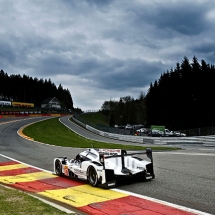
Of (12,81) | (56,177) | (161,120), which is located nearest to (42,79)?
(12,81)

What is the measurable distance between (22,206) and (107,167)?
9.27 feet

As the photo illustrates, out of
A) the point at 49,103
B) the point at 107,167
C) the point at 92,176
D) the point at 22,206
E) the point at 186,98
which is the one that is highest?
the point at 49,103

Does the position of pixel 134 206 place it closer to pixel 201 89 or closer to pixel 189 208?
pixel 189 208

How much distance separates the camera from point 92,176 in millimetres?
8695

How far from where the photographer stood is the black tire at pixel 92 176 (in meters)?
8.46

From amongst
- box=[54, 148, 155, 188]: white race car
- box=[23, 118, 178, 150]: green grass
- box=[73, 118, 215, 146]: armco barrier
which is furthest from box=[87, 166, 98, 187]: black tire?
box=[73, 118, 215, 146]: armco barrier

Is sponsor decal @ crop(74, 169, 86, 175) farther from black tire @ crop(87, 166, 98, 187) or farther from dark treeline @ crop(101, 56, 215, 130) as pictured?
dark treeline @ crop(101, 56, 215, 130)

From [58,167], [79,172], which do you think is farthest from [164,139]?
[79,172]

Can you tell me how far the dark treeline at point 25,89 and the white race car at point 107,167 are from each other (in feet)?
467

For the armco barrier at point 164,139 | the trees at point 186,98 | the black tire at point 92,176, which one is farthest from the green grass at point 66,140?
the trees at point 186,98

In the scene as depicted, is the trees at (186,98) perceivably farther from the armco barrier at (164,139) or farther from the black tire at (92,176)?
the black tire at (92,176)

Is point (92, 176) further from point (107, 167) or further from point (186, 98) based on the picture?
point (186, 98)

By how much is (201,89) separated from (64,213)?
195 ft

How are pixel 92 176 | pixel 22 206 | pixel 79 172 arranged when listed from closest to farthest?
1. pixel 22 206
2. pixel 92 176
3. pixel 79 172
